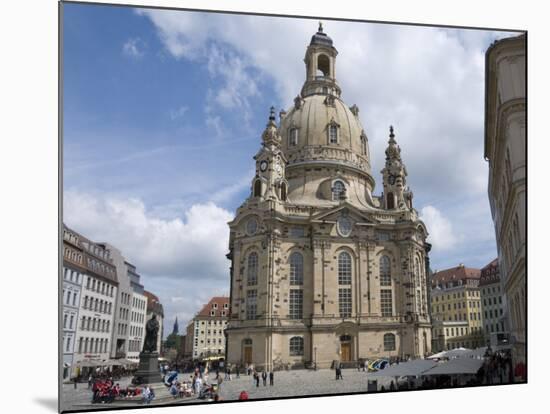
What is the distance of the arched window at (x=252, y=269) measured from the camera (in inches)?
1101

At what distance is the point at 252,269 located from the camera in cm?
2822

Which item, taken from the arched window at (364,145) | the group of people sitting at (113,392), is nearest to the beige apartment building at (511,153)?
the group of people sitting at (113,392)

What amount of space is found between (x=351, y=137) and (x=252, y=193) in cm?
939

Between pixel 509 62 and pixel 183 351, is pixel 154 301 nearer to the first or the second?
pixel 183 351

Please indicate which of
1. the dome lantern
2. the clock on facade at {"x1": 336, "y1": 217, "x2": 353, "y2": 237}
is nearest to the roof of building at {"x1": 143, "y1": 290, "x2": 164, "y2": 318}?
the clock on facade at {"x1": 336, "y1": 217, "x2": 353, "y2": 237}

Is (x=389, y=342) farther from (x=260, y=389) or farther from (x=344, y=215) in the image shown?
(x=260, y=389)

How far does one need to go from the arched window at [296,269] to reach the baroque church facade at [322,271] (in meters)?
0.06

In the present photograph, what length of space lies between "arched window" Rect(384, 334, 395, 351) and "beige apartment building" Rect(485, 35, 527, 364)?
36.2 ft

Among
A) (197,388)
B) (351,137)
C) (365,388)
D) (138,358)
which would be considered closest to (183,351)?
(138,358)

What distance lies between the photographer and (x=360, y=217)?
97.1 feet

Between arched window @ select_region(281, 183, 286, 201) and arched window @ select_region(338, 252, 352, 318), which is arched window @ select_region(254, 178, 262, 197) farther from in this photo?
arched window @ select_region(338, 252, 352, 318)

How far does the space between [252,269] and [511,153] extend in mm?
16477

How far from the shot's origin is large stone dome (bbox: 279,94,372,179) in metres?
34.1

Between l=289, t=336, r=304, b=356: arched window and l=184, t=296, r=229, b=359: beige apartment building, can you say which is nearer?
l=184, t=296, r=229, b=359: beige apartment building
